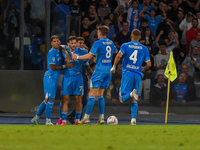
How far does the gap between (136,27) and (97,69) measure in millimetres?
7687

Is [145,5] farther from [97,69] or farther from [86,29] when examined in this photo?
[97,69]

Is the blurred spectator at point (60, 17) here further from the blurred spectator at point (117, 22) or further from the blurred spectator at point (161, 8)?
the blurred spectator at point (161, 8)

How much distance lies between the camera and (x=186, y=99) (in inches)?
746

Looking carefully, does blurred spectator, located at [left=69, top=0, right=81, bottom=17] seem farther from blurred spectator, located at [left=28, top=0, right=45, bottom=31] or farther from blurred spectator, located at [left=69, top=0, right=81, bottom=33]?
blurred spectator, located at [left=28, top=0, right=45, bottom=31]

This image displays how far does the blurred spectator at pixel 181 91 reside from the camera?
1891cm

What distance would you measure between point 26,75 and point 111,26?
3553 mm

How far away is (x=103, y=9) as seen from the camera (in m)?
20.2

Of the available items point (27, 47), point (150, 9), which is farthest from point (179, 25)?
point (27, 47)

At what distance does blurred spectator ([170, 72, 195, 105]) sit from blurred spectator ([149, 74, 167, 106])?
0.31 meters

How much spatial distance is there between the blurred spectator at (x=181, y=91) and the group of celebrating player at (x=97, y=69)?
6384 millimetres

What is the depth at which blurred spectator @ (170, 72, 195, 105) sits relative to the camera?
1891 cm

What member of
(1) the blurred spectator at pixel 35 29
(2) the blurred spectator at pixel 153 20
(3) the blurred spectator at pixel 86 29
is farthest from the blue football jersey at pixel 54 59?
(2) the blurred spectator at pixel 153 20
